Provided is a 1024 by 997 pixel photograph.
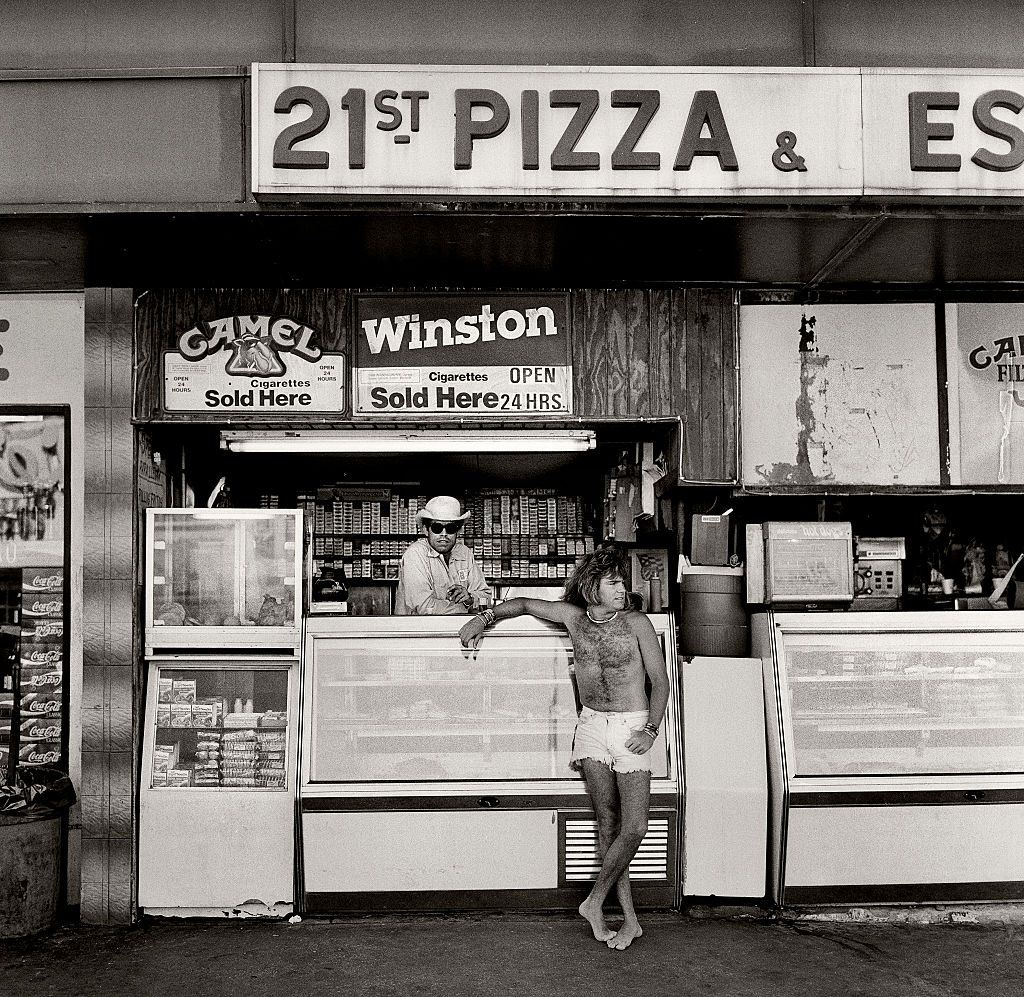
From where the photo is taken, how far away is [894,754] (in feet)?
20.4

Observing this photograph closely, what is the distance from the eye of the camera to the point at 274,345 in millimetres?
6363

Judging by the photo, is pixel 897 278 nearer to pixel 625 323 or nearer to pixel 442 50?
pixel 625 323

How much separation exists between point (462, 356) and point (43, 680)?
338 cm

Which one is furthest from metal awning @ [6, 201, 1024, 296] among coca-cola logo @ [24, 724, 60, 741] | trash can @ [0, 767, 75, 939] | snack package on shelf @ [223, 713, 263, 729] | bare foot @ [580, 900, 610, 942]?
bare foot @ [580, 900, 610, 942]

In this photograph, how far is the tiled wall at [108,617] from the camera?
6.10 meters

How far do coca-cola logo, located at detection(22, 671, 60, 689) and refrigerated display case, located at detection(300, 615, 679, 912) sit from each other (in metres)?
1.72

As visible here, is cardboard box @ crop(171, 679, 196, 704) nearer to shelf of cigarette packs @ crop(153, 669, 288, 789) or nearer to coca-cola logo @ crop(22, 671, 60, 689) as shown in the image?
shelf of cigarette packs @ crop(153, 669, 288, 789)

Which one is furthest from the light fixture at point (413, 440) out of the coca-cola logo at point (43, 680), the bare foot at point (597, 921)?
the bare foot at point (597, 921)

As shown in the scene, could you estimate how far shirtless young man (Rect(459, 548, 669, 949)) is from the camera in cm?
566

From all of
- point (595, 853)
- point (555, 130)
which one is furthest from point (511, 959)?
point (555, 130)

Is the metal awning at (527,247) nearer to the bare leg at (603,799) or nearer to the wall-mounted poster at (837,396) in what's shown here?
the wall-mounted poster at (837,396)

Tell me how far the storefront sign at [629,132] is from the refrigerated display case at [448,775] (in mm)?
2586

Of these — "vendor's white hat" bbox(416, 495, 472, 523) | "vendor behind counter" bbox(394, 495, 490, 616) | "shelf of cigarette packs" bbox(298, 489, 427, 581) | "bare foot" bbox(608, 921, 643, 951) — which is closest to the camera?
"bare foot" bbox(608, 921, 643, 951)

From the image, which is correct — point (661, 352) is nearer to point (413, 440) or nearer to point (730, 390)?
point (730, 390)
